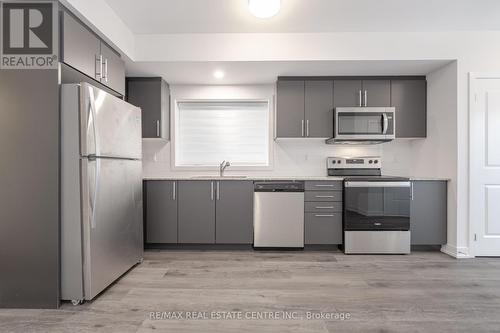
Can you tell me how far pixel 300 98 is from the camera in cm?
362

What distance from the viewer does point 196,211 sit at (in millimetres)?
3396

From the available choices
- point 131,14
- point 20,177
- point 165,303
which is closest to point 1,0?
point 131,14

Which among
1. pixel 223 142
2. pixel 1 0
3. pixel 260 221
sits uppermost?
pixel 1 0

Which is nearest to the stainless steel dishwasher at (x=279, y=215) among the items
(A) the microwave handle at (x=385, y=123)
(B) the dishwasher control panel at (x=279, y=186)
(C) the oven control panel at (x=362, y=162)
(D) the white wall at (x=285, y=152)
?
(B) the dishwasher control panel at (x=279, y=186)

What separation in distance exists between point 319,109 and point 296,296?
233 cm

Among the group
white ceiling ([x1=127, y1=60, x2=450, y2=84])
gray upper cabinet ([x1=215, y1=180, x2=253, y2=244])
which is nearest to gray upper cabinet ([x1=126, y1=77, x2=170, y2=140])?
white ceiling ([x1=127, y1=60, x2=450, y2=84])

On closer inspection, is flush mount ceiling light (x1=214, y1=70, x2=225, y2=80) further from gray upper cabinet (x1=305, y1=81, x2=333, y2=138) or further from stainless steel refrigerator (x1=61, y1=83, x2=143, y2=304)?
stainless steel refrigerator (x1=61, y1=83, x2=143, y2=304)

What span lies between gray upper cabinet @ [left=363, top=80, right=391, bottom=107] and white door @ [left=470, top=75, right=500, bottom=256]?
0.87 m

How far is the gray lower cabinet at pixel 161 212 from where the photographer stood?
339 centimetres

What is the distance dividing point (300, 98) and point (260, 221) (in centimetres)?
166

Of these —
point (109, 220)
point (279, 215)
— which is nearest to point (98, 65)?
point (109, 220)

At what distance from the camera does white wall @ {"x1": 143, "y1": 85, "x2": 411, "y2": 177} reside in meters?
3.93

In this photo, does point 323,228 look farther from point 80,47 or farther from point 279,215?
point 80,47

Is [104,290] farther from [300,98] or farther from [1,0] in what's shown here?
[300,98]
